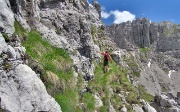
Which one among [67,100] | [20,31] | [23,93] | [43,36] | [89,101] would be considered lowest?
[89,101]

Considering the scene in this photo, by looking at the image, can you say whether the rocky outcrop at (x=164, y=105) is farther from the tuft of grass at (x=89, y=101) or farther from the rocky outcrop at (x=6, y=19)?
the rocky outcrop at (x=6, y=19)

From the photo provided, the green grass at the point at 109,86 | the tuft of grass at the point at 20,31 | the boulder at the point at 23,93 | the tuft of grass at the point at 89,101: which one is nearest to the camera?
the boulder at the point at 23,93

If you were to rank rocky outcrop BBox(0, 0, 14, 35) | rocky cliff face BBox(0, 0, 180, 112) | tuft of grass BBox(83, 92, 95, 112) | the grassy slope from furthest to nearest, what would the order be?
tuft of grass BBox(83, 92, 95, 112), the grassy slope, rocky outcrop BBox(0, 0, 14, 35), rocky cliff face BBox(0, 0, 180, 112)

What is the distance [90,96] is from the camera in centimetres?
2766

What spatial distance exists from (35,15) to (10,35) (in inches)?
309

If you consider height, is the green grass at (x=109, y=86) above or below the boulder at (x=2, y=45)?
below

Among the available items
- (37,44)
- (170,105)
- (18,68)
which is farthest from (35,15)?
(170,105)

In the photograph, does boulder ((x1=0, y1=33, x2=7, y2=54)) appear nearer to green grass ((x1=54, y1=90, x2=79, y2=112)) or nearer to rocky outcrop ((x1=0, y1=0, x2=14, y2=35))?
rocky outcrop ((x1=0, y1=0, x2=14, y2=35))

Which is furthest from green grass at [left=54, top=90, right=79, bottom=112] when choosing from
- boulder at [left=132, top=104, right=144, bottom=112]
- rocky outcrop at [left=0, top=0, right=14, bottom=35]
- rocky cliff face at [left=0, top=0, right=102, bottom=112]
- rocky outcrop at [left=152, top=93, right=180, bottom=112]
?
rocky outcrop at [left=152, top=93, right=180, bottom=112]

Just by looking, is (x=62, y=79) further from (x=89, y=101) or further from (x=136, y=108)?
(x=136, y=108)

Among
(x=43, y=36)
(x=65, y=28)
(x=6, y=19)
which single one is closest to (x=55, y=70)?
(x=43, y=36)

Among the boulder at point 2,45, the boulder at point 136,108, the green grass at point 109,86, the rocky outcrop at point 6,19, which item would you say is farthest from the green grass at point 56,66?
the boulder at point 136,108

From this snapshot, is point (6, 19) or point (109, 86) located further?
point (109, 86)

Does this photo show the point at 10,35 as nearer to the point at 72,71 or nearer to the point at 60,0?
the point at 72,71
